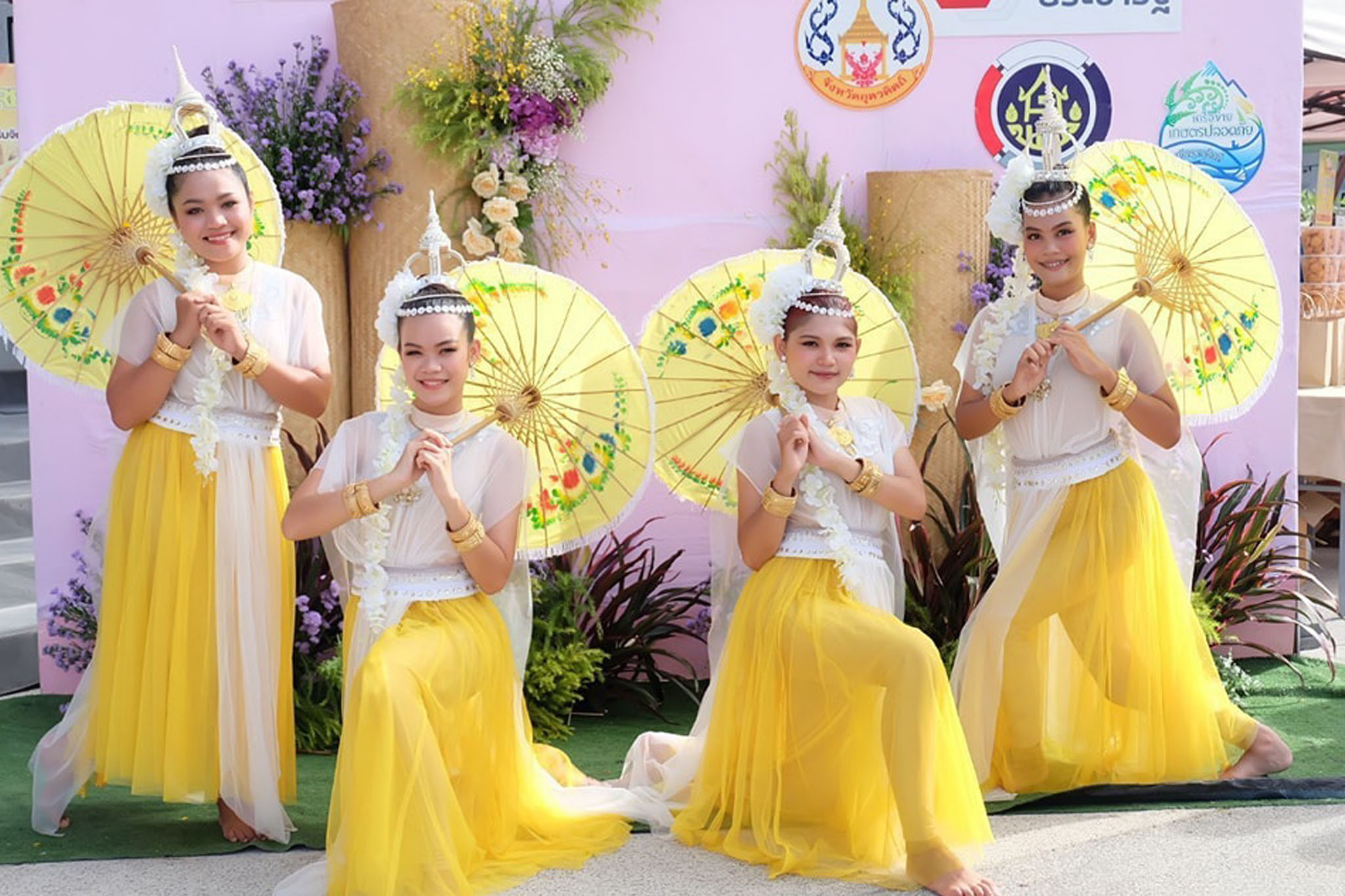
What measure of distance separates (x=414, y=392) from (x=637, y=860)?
4.37 ft

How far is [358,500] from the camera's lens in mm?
3520

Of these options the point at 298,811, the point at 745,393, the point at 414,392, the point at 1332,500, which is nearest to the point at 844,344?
the point at 745,393

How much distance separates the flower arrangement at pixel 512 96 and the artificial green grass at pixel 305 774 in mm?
1794

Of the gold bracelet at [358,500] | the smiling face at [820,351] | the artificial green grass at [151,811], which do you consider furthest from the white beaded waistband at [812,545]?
the artificial green grass at [151,811]

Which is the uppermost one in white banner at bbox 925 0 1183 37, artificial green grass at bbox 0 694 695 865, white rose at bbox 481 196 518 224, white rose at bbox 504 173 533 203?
white banner at bbox 925 0 1183 37

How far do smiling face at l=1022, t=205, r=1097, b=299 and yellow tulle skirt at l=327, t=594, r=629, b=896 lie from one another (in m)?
1.80

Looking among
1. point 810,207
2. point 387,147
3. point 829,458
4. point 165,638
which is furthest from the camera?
point 810,207

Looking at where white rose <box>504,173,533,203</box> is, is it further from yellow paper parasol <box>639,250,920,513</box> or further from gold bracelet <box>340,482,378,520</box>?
gold bracelet <box>340,482,378,520</box>

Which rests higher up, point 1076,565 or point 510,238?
point 510,238

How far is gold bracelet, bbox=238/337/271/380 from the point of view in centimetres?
386

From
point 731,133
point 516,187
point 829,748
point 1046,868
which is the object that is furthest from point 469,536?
point 731,133

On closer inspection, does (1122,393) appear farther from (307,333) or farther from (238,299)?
(238,299)

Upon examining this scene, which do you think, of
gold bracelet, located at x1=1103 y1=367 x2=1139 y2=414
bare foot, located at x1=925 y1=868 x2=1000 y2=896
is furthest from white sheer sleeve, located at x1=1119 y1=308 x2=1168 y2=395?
bare foot, located at x1=925 y1=868 x2=1000 y2=896

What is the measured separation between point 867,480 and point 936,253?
2185 mm
